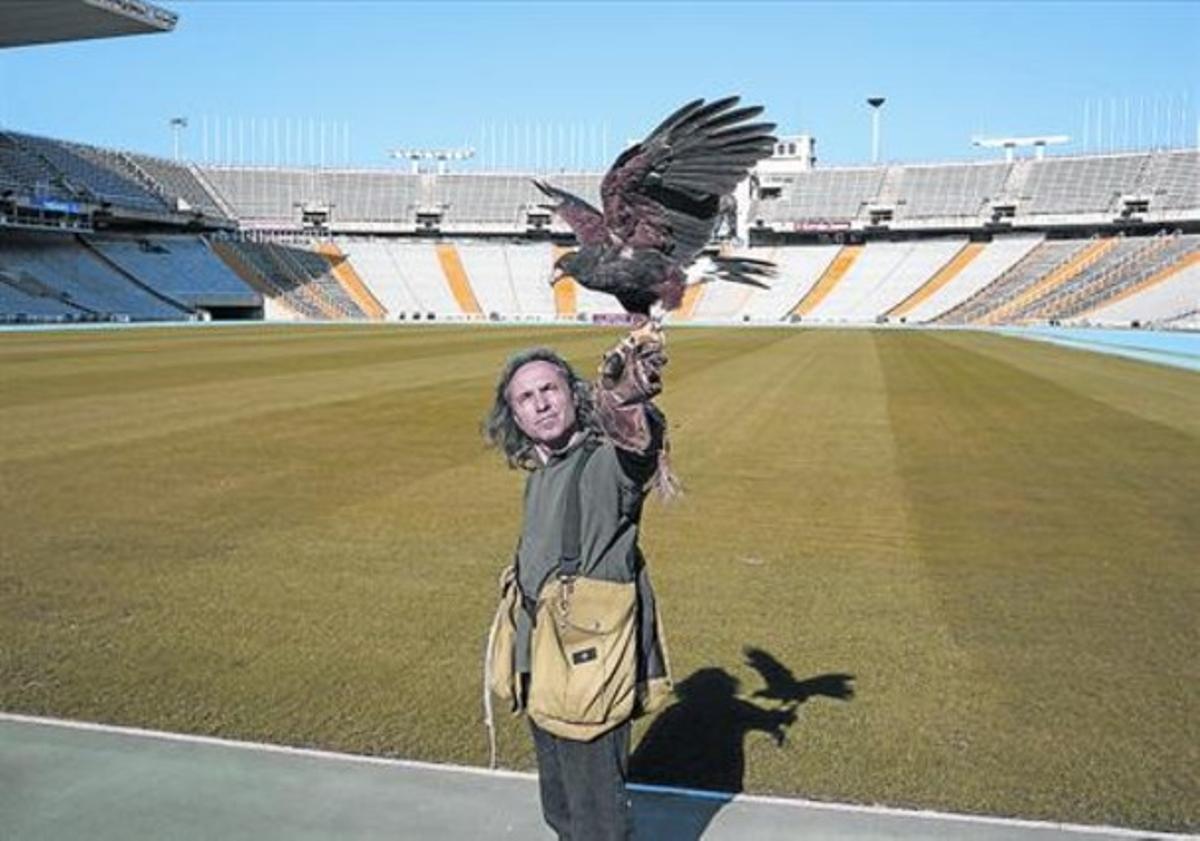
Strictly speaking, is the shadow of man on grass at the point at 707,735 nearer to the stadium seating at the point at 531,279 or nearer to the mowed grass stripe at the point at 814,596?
the mowed grass stripe at the point at 814,596

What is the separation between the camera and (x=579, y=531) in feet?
10.2

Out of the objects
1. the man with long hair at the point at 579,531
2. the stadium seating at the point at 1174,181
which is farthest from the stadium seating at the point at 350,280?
the man with long hair at the point at 579,531

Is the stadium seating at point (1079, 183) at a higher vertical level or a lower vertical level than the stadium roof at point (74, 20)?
lower

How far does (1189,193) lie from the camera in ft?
261

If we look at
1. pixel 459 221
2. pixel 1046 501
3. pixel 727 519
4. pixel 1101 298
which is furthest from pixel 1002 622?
pixel 459 221

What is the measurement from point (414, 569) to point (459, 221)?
93.1 meters

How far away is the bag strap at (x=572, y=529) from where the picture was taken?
3.11 m

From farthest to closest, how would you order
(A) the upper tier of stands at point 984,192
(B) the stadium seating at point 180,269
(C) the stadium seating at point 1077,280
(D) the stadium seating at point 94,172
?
1. (A) the upper tier of stands at point 984,192
2. (D) the stadium seating at point 94,172
3. (C) the stadium seating at point 1077,280
4. (B) the stadium seating at point 180,269

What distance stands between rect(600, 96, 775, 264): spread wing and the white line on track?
8.54 ft

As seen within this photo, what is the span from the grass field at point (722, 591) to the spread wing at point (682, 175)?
2831mm

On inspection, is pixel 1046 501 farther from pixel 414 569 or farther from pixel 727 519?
pixel 414 569

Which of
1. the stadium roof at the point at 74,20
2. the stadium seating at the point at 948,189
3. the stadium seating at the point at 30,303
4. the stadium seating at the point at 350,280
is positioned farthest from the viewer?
the stadium seating at the point at 948,189

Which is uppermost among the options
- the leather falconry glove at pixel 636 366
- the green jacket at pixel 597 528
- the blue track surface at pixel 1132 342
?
the leather falconry glove at pixel 636 366

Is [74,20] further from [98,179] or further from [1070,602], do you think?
[1070,602]
